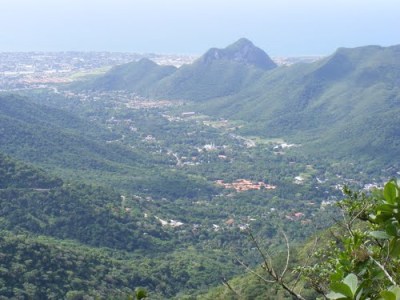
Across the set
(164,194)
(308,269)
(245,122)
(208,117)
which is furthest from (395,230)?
(208,117)

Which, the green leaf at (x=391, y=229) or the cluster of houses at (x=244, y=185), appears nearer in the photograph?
the green leaf at (x=391, y=229)

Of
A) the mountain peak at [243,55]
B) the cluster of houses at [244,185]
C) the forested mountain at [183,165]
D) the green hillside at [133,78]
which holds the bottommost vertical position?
the cluster of houses at [244,185]

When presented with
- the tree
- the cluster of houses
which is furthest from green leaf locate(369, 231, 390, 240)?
the cluster of houses

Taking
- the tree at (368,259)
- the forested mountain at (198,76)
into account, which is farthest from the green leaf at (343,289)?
the forested mountain at (198,76)

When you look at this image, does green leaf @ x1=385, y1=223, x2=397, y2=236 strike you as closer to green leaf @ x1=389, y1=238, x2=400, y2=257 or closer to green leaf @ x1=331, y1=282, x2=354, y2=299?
green leaf @ x1=389, y1=238, x2=400, y2=257

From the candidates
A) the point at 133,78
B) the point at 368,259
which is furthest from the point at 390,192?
the point at 133,78

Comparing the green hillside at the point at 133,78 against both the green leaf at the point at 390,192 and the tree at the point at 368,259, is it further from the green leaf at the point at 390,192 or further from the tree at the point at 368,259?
the green leaf at the point at 390,192

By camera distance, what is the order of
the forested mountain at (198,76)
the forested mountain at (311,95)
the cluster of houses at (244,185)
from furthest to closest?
the forested mountain at (198,76) < the forested mountain at (311,95) < the cluster of houses at (244,185)

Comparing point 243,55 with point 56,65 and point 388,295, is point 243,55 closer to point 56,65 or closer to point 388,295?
point 56,65
